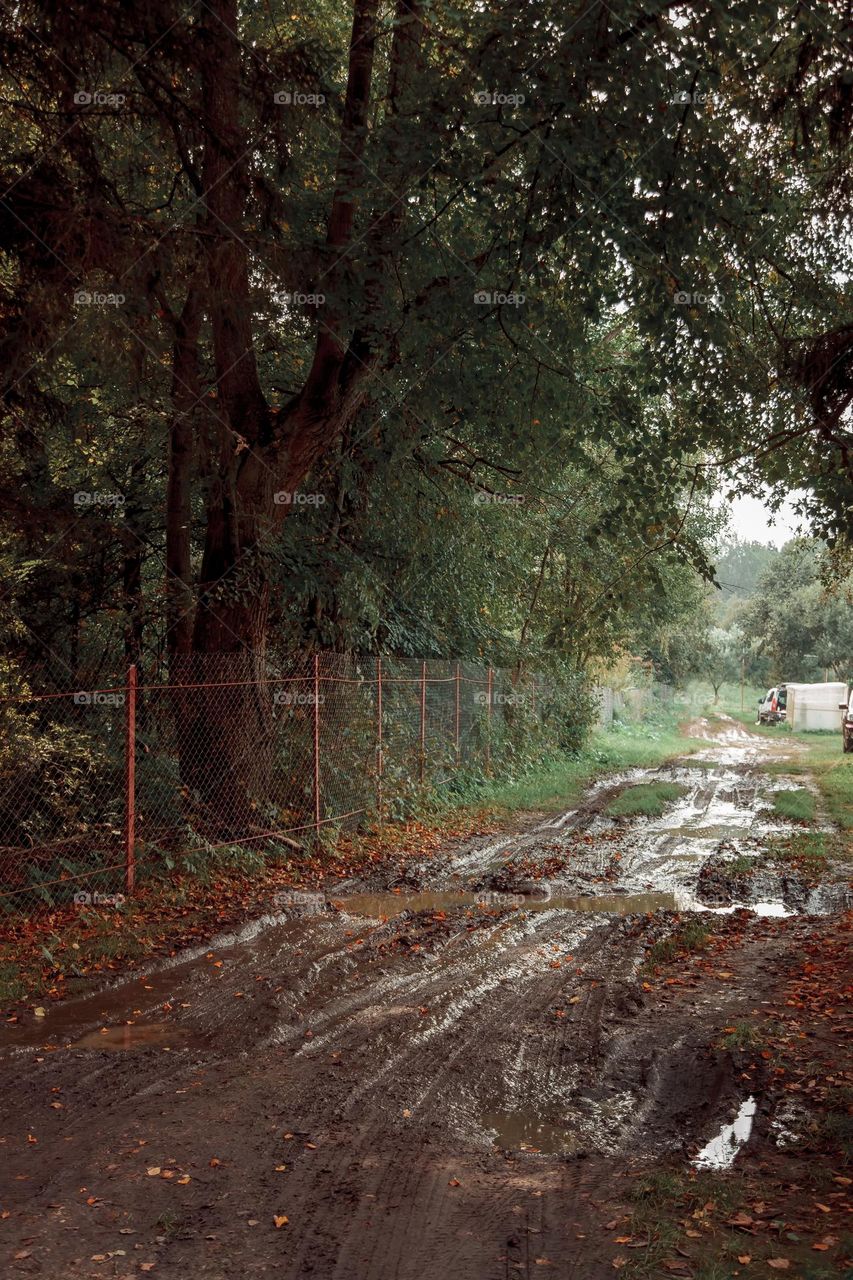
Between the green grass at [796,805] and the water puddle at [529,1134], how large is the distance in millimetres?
11493

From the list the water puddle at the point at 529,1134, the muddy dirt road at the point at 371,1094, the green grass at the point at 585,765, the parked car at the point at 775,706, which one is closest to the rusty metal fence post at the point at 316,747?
the muddy dirt road at the point at 371,1094

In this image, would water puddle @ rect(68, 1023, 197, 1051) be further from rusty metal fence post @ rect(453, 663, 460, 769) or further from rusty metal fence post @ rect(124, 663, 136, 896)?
rusty metal fence post @ rect(453, 663, 460, 769)

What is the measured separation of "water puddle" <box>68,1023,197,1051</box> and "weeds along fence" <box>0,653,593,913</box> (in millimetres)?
2525

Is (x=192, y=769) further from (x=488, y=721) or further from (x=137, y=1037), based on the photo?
(x=488, y=721)

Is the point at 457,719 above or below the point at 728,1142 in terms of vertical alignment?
above

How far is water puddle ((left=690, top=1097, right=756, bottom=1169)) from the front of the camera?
4.68 metres

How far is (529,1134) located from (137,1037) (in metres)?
2.65

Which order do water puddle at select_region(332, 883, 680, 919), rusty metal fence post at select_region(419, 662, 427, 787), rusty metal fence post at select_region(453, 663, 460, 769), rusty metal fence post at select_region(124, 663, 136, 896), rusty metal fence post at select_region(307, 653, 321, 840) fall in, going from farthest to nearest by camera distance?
rusty metal fence post at select_region(453, 663, 460, 769) → rusty metal fence post at select_region(419, 662, 427, 787) → rusty metal fence post at select_region(307, 653, 321, 840) → water puddle at select_region(332, 883, 680, 919) → rusty metal fence post at select_region(124, 663, 136, 896)

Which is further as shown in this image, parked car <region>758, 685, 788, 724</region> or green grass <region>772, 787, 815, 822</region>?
parked car <region>758, 685, 788, 724</region>

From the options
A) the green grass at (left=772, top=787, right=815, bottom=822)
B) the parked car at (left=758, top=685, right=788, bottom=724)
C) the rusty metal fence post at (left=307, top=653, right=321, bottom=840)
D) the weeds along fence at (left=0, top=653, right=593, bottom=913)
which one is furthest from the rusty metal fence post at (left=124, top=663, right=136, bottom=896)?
the parked car at (left=758, top=685, right=788, bottom=724)

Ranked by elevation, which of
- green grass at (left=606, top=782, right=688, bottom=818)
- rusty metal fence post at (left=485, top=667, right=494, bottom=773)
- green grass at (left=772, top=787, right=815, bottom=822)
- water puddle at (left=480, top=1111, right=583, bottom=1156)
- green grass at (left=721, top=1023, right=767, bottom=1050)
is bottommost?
green grass at (left=606, top=782, right=688, bottom=818)

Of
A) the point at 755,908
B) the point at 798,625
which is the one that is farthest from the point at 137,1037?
the point at 798,625

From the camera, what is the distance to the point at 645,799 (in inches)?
693

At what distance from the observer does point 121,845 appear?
1023 centimetres
